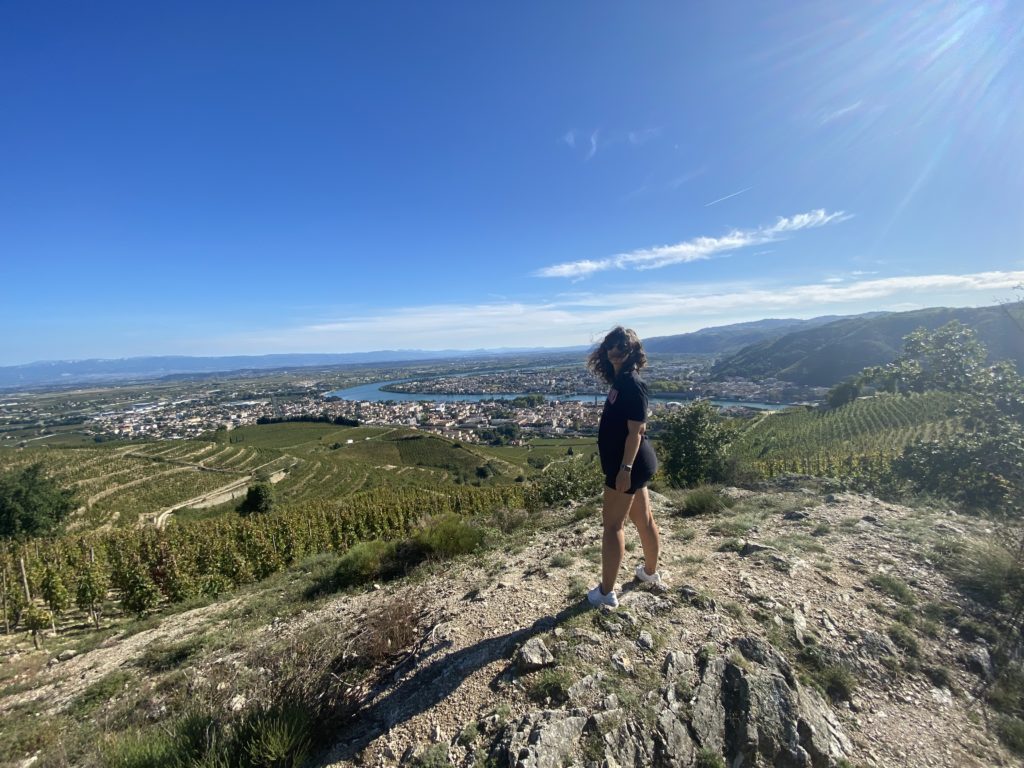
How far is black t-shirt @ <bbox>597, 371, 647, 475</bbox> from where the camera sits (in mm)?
3221

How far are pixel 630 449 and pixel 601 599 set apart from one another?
4.47 feet

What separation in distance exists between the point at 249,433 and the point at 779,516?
8754cm

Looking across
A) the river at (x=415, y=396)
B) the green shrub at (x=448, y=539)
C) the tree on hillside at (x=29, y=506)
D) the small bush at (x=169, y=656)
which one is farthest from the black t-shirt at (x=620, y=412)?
the river at (x=415, y=396)

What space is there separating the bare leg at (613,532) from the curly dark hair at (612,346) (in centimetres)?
101

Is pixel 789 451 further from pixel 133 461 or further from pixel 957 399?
pixel 133 461

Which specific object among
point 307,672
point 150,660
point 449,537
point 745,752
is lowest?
point 150,660

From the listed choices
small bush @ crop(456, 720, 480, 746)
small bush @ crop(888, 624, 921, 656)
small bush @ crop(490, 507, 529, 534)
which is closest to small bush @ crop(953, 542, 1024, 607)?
small bush @ crop(888, 624, 921, 656)

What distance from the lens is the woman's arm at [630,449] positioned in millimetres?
3166

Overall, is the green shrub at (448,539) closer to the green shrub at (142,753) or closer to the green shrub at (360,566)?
the green shrub at (360,566)

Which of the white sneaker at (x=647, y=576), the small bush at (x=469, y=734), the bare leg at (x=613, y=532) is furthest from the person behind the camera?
the white sneaker at (x=647, y=576)

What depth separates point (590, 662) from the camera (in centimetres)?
284

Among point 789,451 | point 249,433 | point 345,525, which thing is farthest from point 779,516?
point 249,433

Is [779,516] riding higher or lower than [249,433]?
higher

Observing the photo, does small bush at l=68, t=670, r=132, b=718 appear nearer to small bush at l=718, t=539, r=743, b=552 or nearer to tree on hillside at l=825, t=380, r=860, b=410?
small bush at l=718, t=539, r=743, b=552
